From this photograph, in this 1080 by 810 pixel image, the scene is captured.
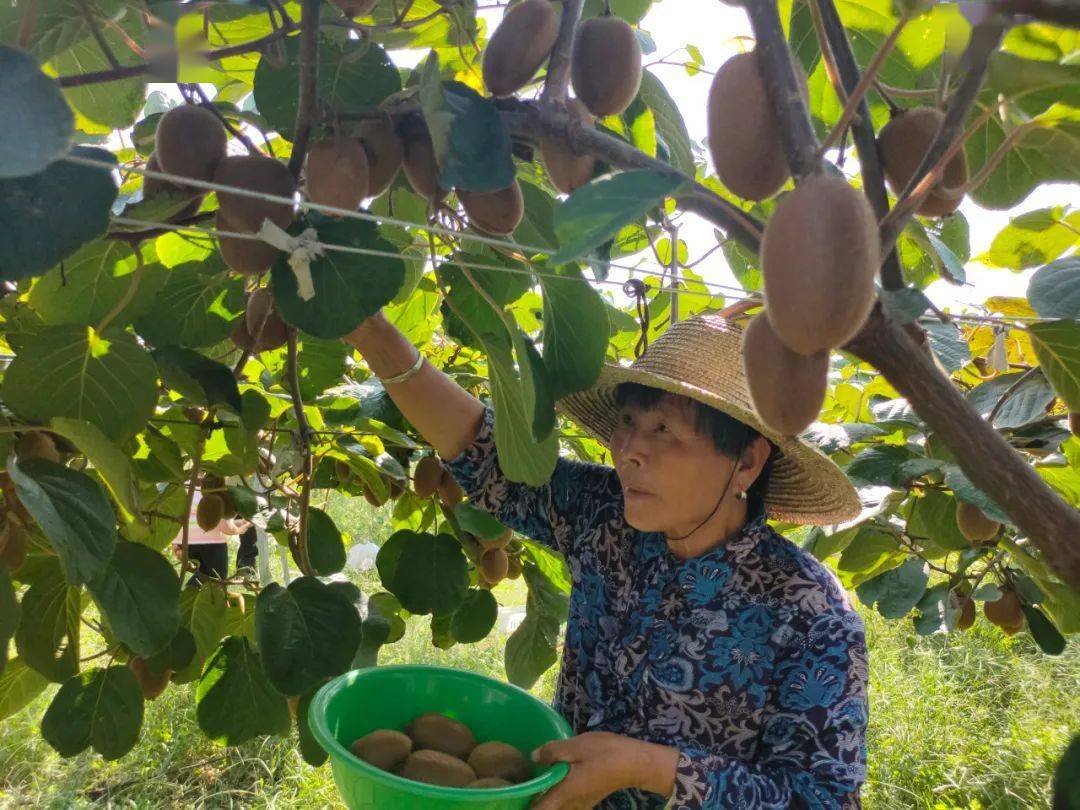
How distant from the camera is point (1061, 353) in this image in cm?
68

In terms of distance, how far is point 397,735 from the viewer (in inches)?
44.8

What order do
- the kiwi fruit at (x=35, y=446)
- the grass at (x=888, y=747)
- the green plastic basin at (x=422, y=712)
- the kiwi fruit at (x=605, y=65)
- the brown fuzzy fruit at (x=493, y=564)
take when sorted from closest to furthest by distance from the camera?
1. the kiwi fruit at (x=605, y=65)
2. the kiwi fruit at (x=35, y=446)
3. the green plastic basin at (x=422, y=712)
4. the brown fuzzy fruit at (x=493, y=564)
5. the grass at (x=888, y=747)

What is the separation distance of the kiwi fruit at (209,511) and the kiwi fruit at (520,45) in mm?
963

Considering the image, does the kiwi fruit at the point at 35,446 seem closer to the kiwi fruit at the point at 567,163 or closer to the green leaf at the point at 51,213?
the green leaf at the point at 51,213

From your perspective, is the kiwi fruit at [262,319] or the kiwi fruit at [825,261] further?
the kiwi fruit at [262,319]

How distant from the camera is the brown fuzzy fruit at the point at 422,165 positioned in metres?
0.70

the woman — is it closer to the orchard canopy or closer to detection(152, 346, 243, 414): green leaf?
the orchard canopy

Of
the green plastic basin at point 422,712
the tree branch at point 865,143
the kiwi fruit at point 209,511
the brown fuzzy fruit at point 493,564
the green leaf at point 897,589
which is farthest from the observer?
the green leaf at point 897,589

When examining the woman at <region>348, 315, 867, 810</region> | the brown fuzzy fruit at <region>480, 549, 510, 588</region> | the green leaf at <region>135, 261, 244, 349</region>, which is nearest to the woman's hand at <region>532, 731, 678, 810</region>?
the woman at <region>348, 315, 867, 810</region>

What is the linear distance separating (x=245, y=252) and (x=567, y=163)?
24 cm

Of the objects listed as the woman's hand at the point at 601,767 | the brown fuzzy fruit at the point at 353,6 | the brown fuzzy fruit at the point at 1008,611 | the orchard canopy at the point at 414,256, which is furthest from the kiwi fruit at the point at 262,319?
the brown fuzzy fruit at the point at 1008,611

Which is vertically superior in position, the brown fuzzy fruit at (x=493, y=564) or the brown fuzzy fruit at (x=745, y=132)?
the brown fuzzy fruit at (x=745, y=132)

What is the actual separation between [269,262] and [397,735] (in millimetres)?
682

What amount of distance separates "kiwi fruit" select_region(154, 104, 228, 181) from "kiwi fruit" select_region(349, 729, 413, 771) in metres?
0.71
